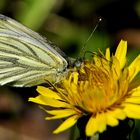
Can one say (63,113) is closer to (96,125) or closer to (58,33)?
(96,125)

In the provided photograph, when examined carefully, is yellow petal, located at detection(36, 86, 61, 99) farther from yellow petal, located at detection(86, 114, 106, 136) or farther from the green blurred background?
the green blurred background

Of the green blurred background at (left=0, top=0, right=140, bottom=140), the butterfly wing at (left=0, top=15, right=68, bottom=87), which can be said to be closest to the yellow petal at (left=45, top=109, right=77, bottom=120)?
the butterfly wing at (left=0, top=15, right=68, bottom=87)

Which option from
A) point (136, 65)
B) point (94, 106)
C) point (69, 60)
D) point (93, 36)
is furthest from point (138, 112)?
point (93, 36)

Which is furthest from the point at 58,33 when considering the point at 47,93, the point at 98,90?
the point at 98,90

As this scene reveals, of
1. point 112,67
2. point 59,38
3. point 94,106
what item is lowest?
point 94,106

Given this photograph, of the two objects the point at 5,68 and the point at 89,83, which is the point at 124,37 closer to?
the point at 5,68

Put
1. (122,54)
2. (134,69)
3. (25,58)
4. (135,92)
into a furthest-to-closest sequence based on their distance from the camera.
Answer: (25,58)
(122,54)
(134,69)
(135,92)

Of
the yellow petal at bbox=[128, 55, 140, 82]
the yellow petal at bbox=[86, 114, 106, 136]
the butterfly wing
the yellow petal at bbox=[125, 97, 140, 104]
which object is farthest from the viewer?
the butterfly wing

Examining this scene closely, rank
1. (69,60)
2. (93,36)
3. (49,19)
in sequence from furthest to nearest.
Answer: (49,19) → (93,36) → (69,60)
